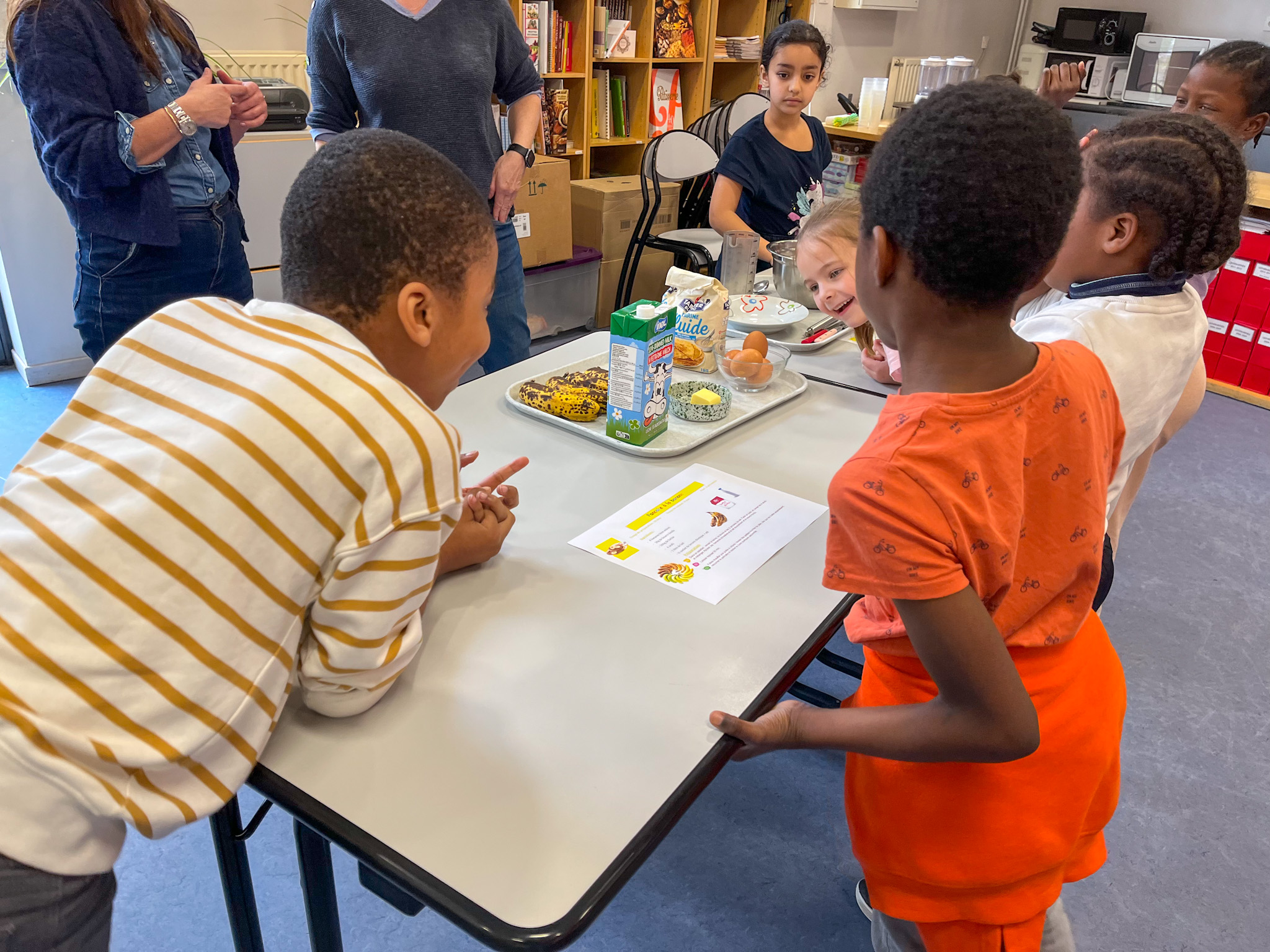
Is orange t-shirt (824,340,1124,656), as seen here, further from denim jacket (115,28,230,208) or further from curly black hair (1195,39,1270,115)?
curly black hair (1195,39,1270,115)

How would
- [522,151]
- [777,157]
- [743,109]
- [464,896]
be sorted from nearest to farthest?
[464,896] → [522,151] → [777,157] → [743,109]

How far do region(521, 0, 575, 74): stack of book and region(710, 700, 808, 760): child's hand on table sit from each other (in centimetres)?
338

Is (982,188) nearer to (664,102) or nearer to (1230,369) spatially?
(1230,369)

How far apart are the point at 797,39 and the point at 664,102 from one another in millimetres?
1750

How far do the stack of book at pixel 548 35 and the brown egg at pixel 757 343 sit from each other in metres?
2.52

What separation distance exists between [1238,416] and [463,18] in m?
3.34

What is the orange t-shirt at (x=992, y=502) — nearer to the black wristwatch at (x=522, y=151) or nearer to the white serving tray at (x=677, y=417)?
the white serving tray at (x=677, y=417)

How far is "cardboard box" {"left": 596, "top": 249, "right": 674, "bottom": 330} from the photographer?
3.98 m

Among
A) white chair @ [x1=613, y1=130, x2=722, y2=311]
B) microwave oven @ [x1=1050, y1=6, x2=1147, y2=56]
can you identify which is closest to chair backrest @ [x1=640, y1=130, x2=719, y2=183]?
white chair @ [x1=613, y1=130, x2=722, y2=311]

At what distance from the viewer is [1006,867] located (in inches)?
34.0

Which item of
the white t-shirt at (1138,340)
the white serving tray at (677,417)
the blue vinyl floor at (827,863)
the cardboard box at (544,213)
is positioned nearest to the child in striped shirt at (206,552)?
the white serving tray at (677,417)

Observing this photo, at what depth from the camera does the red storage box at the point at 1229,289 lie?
11.5 feet

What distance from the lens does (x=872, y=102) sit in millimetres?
4617

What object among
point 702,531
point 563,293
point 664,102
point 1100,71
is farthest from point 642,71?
point 702,531
